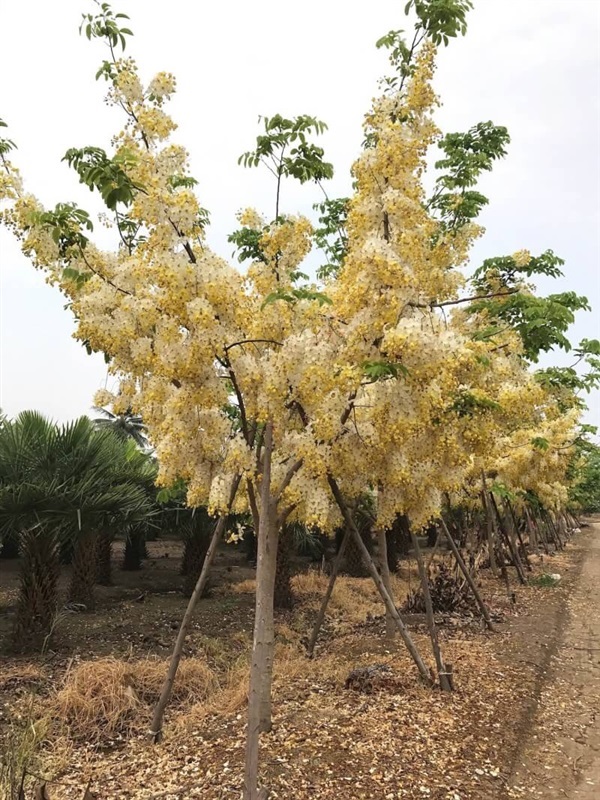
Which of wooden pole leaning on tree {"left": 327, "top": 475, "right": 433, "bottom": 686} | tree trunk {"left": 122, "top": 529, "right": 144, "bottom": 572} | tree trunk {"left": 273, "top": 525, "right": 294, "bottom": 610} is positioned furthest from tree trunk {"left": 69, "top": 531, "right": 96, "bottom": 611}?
wooden pole leaning on tree {"left": 327, "top": 475, "right": 433, "bottom": 686}

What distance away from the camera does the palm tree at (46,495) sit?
28.0ft

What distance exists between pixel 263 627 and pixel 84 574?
7786 millimetres

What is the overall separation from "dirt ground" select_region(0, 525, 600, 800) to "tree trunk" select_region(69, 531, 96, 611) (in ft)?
1.91

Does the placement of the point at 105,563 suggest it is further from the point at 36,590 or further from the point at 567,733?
the point at 567,733

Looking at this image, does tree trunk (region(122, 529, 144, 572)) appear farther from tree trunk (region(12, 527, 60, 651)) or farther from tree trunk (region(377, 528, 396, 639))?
tree trunk (region(377, 528, 396, 639))

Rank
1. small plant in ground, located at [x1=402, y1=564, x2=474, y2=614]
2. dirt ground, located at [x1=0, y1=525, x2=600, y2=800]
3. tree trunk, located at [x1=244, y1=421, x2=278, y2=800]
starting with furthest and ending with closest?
small plant in ground, located at [x1=402, y1=564, x2=474, y2=614]
dirt ground, located at [x1=0, y1=525, x2=600, y2=800]
tree trunk, located at [x1=244, y1=421, x2=278, y2=800]

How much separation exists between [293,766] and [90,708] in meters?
2.40

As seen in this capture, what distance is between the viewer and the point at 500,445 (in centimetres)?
1316

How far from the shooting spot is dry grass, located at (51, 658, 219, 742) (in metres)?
5.88

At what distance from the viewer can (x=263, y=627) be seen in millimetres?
4730

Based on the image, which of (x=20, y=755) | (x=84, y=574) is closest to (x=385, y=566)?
(x=20, y=755)

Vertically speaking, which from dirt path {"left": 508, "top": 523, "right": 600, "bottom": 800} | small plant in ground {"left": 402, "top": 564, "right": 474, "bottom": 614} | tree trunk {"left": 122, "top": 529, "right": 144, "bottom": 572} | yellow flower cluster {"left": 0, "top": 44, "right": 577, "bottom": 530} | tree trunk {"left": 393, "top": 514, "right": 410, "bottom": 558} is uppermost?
yellow flower cluster {"left": 0, "top": 44, "right": 577, "bottom": 530}

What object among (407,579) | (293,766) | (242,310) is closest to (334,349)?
(242,310)

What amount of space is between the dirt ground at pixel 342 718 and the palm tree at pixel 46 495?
78cm
